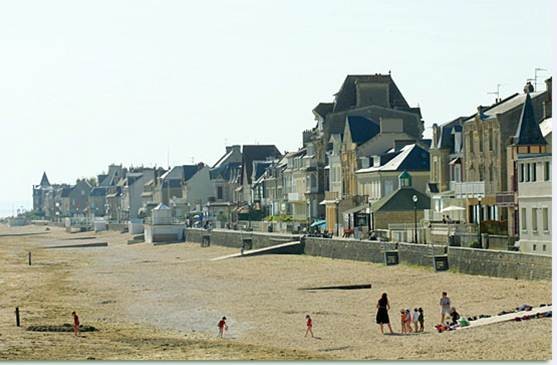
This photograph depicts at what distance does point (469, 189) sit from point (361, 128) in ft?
80.7

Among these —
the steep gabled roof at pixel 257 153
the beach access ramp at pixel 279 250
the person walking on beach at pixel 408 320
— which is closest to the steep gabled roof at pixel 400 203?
the beach access ramp at pixel 279 250

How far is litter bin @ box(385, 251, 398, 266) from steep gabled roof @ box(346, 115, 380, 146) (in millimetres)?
27526

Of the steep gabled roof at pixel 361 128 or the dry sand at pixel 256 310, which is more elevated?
the steep gabled roof at pixel 361 128

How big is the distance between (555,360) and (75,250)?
80.0 m

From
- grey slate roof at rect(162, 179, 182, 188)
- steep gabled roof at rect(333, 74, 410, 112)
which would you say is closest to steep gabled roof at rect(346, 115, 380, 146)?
steep gabled roof at rect(333, 74, 410, 112)

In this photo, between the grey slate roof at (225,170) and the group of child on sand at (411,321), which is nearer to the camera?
the group of child on sand at (411,321)

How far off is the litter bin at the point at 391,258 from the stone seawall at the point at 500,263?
5787 mm

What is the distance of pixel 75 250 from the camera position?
99.9 meters

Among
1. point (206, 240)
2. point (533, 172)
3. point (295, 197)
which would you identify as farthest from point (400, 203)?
point (295, 197)

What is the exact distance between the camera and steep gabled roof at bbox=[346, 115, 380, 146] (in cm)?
8094

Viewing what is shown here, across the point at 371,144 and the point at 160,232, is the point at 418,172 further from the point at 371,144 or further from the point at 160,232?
the point at 160,232

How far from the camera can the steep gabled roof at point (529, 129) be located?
1861 inches

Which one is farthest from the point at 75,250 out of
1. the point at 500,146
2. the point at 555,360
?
the point at 555,360

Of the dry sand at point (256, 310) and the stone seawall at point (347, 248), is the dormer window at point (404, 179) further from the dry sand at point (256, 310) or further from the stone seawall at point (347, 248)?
the dry sand at point (256, 310)
